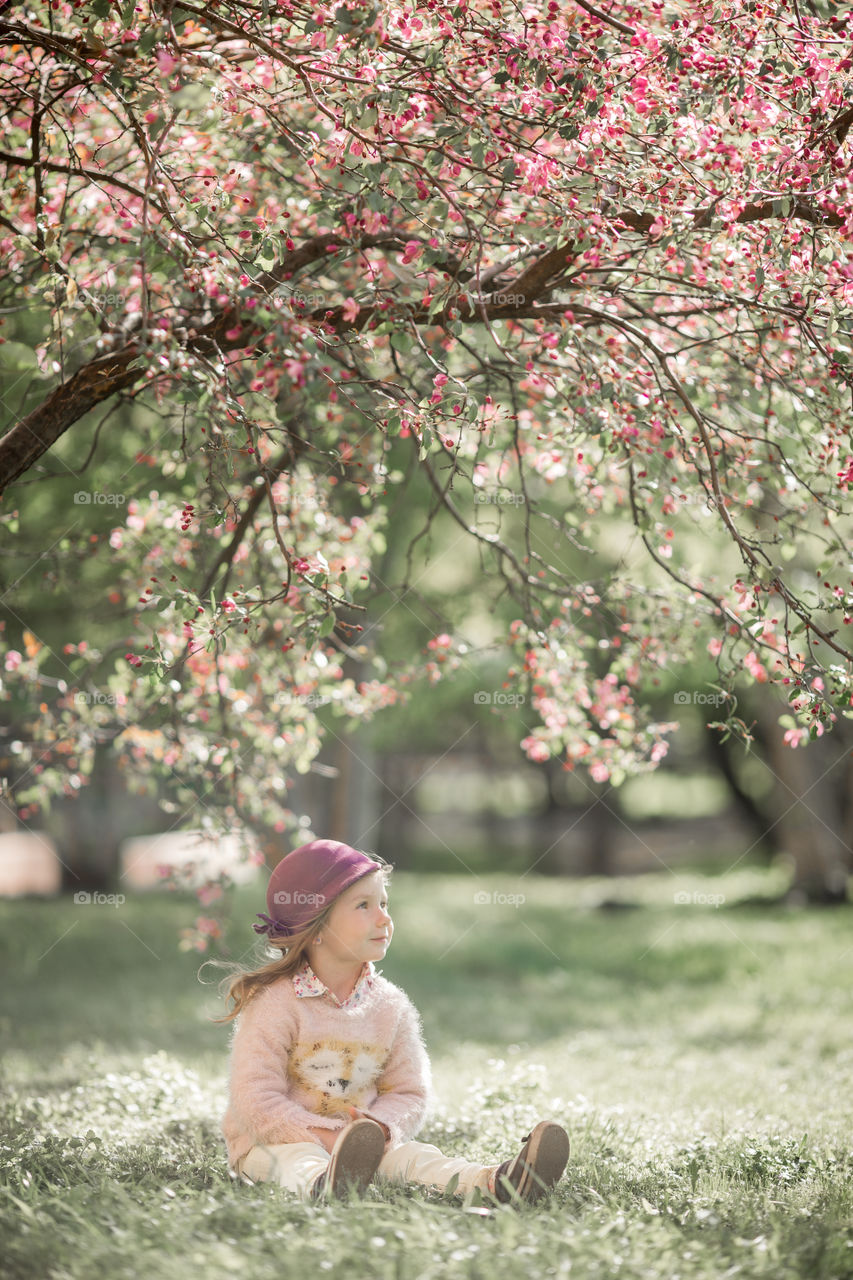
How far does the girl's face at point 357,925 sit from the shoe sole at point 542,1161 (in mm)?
792

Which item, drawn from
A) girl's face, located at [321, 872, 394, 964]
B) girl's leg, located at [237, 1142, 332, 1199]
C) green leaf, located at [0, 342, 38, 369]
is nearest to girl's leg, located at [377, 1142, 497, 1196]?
girl's leg, located at [237, 1142, 332, 1199]

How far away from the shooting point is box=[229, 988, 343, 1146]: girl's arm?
3678mm

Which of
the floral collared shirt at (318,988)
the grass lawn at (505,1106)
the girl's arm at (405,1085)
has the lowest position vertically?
the grass lawn at (505,1106)

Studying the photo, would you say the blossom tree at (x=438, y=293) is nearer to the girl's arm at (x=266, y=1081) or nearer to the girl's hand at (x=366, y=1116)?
the girl's arm at (x=266, y=1081)

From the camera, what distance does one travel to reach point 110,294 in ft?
17.8

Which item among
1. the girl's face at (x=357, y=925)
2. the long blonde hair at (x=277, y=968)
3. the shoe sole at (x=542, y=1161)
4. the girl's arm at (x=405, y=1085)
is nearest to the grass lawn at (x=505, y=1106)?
the shoe sole at (x=542, y=1161)

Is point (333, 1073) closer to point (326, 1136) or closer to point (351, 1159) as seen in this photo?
point (326, 1136)

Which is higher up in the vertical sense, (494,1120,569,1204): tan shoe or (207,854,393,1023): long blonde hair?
(207,854,393,1023): long blonde hair

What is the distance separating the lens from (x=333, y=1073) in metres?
3.90

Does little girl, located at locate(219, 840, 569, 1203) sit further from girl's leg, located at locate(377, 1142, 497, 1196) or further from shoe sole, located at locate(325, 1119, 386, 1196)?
shoe sole, located at locate(325, 1119, 386, 1196)

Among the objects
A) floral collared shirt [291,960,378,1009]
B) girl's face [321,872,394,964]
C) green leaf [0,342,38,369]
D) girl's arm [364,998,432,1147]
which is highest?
green leaf [0,342,38,369]

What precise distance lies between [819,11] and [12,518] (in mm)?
3866

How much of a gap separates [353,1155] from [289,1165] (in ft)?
0.89

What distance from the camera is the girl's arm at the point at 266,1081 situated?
145 inches
